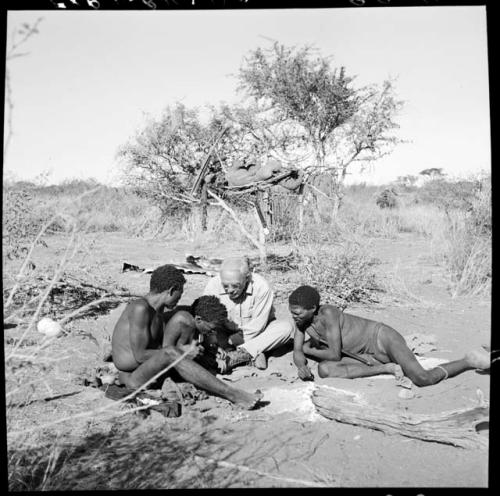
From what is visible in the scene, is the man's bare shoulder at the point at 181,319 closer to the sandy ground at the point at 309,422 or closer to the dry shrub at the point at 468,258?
the sandy ground at the point at 309,422

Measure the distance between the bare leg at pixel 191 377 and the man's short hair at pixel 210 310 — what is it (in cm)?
47

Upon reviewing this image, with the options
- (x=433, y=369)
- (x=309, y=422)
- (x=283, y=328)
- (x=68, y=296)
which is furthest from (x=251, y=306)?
(x=68, y=296)

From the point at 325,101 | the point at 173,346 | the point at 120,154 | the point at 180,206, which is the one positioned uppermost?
the point at 325,101

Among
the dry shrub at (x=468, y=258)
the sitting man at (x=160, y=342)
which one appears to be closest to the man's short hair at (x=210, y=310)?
the sitting man at (x=160, y=342)

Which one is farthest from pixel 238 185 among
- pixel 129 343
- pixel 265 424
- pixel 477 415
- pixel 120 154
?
pixel 477 415

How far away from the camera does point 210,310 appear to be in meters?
4.50

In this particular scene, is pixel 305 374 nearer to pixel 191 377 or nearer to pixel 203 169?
pixel 191 377

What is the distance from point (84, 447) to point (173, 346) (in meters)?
0.96

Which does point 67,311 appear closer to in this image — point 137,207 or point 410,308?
point 410,308

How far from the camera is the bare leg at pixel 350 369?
4438 mm

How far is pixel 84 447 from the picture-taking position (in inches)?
133

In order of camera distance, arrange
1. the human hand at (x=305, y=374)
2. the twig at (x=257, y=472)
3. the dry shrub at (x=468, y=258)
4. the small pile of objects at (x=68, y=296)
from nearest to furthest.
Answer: the twig at (x=257, y=472) → the human hand at (x=305, y=374) → the small pile of objects at (x=68, y=296) → the dry shrub at (x=468, y=258)

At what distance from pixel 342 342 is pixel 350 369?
0.79 ft

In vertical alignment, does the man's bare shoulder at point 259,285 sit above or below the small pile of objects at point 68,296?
above
